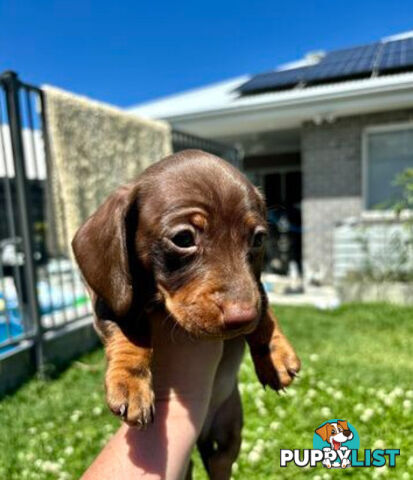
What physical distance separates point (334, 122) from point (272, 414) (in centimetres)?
771

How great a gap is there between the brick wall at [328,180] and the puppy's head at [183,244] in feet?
28.1

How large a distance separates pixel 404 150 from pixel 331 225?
2.19 m

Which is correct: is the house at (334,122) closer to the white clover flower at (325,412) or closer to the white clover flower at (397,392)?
the white clover flower at (397,392)

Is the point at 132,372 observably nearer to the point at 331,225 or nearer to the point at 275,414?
the point at 275,414

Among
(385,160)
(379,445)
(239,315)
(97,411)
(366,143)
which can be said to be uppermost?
(366,143)

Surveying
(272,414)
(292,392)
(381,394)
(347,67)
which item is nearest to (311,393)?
(292,392)

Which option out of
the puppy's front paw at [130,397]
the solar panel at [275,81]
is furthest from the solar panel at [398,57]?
the puppy's front paw at [130,397]

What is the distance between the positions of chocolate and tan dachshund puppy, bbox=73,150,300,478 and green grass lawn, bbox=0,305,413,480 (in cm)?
157

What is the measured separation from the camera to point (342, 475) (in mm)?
2744

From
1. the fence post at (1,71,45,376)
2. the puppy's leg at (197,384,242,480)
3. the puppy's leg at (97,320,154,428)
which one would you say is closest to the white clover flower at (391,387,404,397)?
the puppy's leg at (197,384,242,480)

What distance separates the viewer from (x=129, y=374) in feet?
5.31

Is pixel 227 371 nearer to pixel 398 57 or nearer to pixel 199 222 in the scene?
pixel 199 222

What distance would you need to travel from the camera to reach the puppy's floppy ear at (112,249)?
1.73m

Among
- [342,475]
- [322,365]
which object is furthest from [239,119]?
[342,475]
